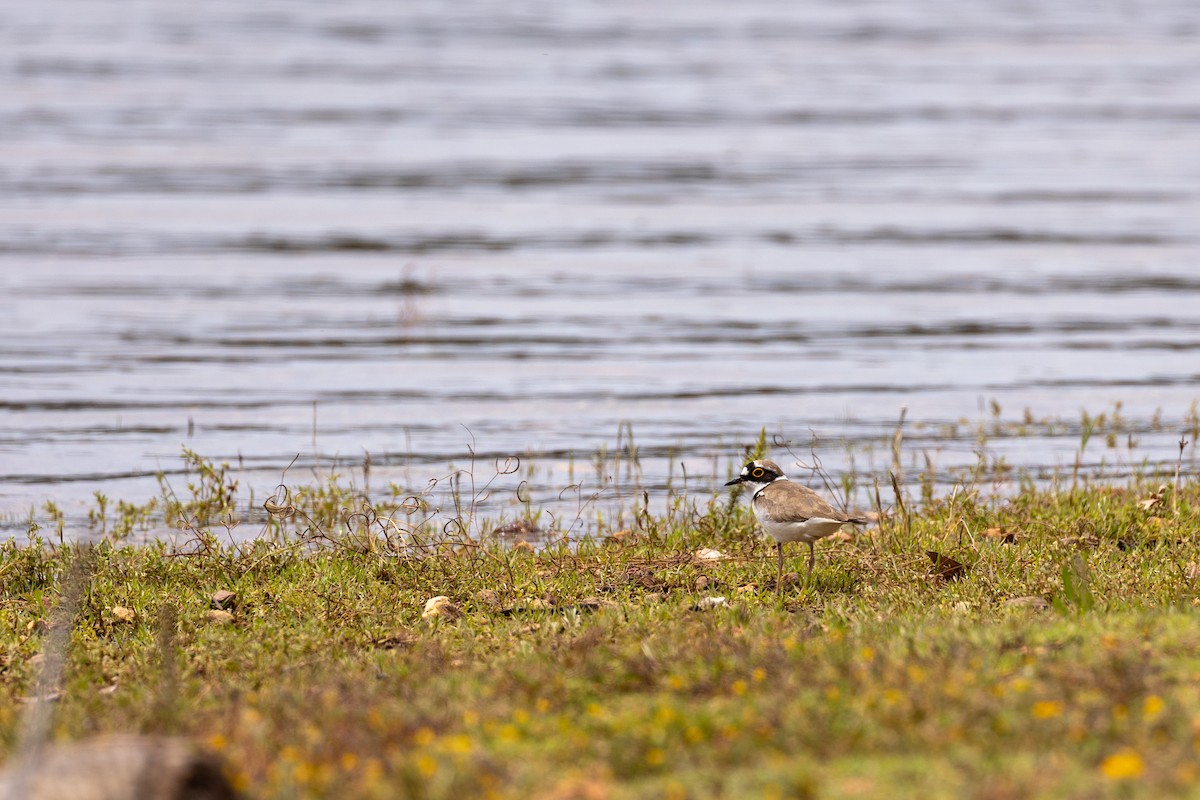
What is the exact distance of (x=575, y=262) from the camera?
24844 mm

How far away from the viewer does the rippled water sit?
15.6 m

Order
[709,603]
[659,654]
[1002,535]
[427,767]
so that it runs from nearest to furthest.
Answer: [427,767] < [659,654] < [709,603] < [1002,535]

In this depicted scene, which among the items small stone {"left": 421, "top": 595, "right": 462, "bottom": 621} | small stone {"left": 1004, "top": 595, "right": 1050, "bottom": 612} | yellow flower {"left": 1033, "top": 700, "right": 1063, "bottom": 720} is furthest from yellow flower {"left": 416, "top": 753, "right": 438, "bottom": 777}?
small stone {"left": 1004, "top": 595, "right": 1050, "bottom": 612}

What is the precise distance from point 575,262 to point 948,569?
15223mm

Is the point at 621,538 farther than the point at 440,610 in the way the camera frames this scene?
Yes

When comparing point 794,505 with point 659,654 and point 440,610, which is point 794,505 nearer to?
point 440,610

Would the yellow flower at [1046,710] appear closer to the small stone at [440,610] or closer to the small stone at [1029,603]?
the small stone at [1029,603]

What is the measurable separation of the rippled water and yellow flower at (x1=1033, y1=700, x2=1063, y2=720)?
7015mm

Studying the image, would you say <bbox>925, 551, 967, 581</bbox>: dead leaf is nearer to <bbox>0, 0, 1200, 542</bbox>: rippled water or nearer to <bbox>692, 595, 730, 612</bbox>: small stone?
<bbox>692, 595, 730, 612</bbox>: small stone

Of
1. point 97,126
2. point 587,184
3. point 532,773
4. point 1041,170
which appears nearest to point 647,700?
point 532,773

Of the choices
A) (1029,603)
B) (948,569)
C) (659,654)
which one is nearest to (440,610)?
(659,654)

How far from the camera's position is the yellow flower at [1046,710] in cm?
615

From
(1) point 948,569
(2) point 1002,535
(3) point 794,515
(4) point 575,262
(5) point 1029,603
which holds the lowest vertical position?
(5) point 1029,603

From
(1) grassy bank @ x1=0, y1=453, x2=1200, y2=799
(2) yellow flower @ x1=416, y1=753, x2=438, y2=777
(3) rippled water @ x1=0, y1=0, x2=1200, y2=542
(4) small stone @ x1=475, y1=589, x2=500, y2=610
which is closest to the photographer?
(2) yellow flower @ x1=416, y1=753, x2=438, y2=777
